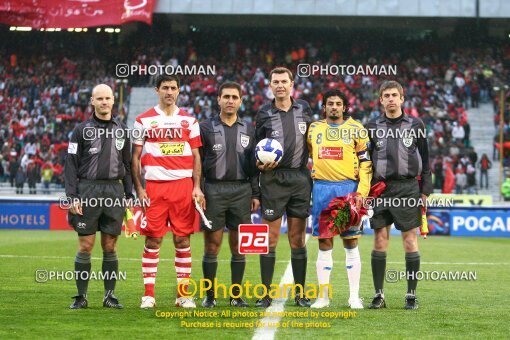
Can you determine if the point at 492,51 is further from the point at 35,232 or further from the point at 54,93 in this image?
the point at 35,232

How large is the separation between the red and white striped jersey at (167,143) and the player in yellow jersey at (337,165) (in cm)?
121

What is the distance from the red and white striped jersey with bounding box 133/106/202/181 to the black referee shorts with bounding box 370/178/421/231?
1.92 meters

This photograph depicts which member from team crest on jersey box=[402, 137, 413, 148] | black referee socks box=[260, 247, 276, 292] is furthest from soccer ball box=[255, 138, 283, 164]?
team crest on jersey box=[402, 137, 413, 148]

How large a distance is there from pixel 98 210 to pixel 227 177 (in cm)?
129

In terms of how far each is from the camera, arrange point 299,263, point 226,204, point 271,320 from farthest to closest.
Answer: point 299,263 → point 226,204 → point 271,320

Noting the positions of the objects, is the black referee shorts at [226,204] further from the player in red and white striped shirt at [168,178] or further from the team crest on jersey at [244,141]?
the team crest on jersey at [244,141]

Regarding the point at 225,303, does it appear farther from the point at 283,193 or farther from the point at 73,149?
the point at 73,149

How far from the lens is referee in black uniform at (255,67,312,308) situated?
31.2 ft

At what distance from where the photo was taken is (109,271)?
9.32 meters

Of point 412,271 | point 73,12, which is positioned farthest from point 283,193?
point 73,12

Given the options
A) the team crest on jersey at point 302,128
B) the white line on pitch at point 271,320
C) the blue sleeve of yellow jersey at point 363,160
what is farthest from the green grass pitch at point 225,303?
the team crest on jersey at point 302,128

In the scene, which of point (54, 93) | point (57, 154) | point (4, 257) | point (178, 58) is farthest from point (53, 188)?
point (4, 257)

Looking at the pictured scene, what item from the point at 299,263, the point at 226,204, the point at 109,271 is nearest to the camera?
the point at 109,271

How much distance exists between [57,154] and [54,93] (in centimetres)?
563
